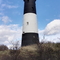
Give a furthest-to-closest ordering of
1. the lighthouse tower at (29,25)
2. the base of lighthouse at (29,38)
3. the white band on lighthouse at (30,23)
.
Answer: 1. the white band on lighthouse at (30,23)
2. the lighthouse tower at (29,25)
3. the base of lighthouse at (29,38)

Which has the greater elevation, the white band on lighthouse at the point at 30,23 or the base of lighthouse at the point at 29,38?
the white band on lighthouse at the point at 30,23

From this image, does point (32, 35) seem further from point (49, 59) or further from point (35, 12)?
point (49, 59)

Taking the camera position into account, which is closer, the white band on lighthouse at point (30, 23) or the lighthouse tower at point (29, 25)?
the lighthouse tower at point (29, 25)

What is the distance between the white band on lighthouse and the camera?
2236 centimetres

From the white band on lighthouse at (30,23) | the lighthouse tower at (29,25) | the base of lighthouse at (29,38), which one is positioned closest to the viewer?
the base of lighthouse at (29,38)

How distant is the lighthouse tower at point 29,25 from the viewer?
2216 centimetres

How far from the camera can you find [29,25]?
22422mm

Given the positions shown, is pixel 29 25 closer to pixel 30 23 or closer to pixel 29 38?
pixel 30 23

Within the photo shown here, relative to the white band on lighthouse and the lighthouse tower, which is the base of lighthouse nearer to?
the lighthouse tower

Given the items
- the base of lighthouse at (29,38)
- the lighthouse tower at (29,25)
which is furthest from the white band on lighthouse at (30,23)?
the base of lighthouse at (29,38)

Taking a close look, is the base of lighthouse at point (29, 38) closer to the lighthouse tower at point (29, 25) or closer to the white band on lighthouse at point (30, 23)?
the lighthouse tower at point (29, 25)

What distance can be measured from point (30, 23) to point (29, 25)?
37 centimetres

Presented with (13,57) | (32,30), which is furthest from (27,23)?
(13,57)

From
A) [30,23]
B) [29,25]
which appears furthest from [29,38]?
[30,23]
